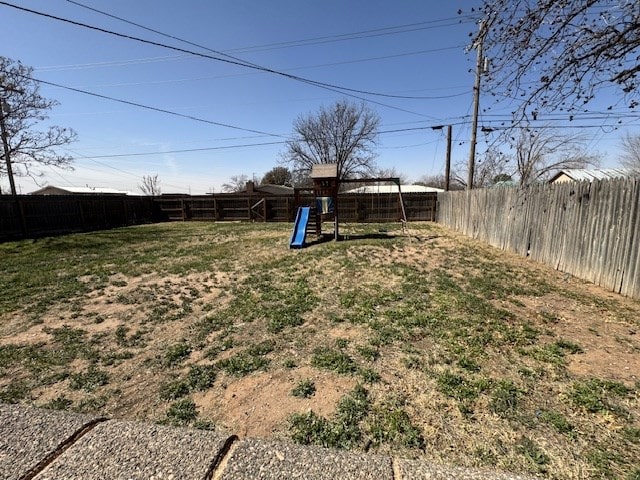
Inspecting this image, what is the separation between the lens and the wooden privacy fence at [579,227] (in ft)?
16.3

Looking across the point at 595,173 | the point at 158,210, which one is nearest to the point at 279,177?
the point at 158,210

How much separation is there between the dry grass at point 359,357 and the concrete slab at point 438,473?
0.38 metres

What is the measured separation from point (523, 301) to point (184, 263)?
283 inches

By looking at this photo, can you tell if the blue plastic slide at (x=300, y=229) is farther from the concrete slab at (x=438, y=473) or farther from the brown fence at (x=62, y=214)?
the brown fence at (x=62, y=214)

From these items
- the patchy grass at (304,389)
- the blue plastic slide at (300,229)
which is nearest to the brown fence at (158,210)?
the blue plastic slide at (300,229)

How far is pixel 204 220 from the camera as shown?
19.9 meters

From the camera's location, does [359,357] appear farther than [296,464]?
Yes

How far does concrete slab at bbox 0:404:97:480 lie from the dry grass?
2.26 feet

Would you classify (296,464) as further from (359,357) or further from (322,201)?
(322,201)

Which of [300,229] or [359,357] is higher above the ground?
[300,229]

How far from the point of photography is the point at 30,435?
72.1 inches

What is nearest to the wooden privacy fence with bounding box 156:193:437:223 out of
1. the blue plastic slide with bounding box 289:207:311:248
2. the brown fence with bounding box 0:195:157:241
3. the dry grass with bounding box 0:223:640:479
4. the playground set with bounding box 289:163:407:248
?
the brown fence with bounding box 0:195:157:241

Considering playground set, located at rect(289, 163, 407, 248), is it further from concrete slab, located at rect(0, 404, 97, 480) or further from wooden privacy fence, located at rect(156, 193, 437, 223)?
concrete slab, located at rect(0, 404, 97, 480)

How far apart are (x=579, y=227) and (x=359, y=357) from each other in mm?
5444
